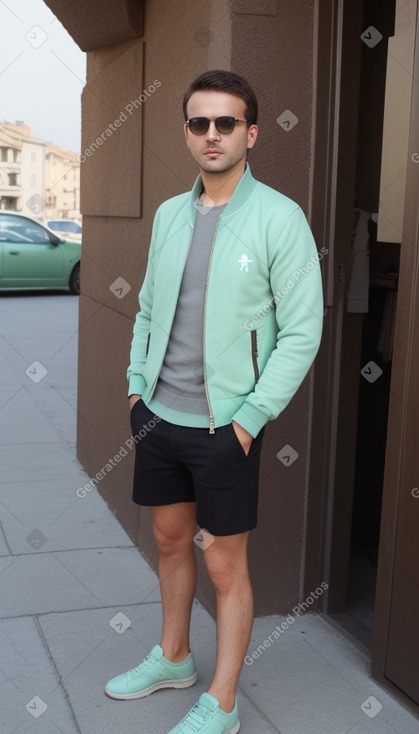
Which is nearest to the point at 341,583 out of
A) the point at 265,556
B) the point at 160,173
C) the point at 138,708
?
the point at 265,556

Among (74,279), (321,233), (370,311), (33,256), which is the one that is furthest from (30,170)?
(321,233)

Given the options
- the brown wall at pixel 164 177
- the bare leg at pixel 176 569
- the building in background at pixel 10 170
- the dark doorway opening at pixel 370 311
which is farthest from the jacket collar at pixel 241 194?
the building in background at pixel 10 170

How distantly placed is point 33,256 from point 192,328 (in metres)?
14.0

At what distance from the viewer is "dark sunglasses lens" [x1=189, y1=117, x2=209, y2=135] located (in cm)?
292

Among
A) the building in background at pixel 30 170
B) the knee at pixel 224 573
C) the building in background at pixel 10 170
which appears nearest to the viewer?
the knee at pixel 224 573

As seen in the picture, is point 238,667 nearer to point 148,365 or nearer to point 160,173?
point 148,365

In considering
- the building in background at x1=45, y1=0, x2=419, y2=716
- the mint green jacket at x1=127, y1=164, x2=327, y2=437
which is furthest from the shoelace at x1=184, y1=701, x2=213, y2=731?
the mint green jacket at x1=127, y1=164, x2=327, y2=437

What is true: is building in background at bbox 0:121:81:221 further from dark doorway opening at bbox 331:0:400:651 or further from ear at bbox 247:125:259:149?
ear at bbox 247:125:259:149

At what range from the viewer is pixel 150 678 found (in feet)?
11.4

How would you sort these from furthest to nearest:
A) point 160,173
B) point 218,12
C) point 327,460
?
1. point 160,173
2. point 327,460
3. point 218,12

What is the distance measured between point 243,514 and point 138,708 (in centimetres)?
85

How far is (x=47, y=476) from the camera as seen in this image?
6.32m

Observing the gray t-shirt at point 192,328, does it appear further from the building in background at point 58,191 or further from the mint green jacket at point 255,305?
the building in background at point 58,191

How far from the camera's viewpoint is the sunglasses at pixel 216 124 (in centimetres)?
290
